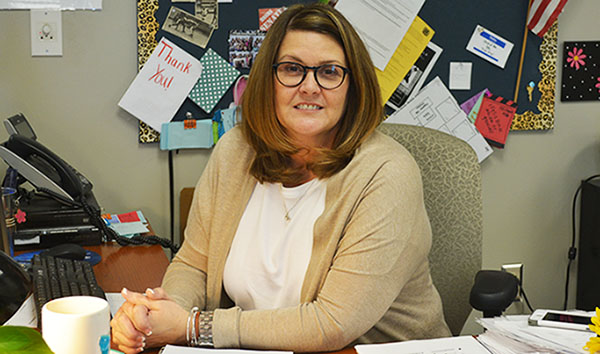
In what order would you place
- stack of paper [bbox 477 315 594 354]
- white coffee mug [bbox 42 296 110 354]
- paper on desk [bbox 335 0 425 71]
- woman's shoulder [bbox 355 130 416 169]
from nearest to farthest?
white coffee mug [bbox 42 296 110 354] → stack of paper [bbox 477 315 594 354] → woman's shoulder [bbox 355 130 416 169] → paper on desk [bbox 335 0 425 71]

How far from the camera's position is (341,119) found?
1497 mm

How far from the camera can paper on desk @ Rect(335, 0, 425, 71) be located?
7.91 ft

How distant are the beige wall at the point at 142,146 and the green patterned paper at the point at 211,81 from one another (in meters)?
0.20

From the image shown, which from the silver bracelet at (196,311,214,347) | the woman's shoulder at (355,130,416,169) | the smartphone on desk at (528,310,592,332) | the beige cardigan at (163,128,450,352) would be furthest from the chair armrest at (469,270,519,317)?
the silver bracelet at (196,311,214,347)

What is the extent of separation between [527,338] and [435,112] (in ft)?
4.93

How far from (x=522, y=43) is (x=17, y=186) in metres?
1.91

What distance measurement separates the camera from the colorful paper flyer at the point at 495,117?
254cm

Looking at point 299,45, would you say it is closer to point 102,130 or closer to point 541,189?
point 102,130

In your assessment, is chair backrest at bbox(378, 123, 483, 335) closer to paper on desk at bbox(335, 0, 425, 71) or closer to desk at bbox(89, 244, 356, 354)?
desk at bbox(89, 244, 356, 354)

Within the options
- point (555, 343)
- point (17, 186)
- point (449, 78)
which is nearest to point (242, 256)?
point (555, 343)

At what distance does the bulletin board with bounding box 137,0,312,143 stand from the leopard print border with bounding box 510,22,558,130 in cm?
104

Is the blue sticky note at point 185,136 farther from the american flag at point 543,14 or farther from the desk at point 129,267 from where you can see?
the american flag at point 543,14

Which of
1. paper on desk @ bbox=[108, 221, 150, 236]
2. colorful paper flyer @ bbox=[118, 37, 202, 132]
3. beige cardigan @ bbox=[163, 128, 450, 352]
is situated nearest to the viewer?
beige cardigan @ bbox=[163, 128, 450, 352]

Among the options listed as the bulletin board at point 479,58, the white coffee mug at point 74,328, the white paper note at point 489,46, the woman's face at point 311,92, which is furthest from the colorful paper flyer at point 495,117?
the white coffee mug at point 74,328
